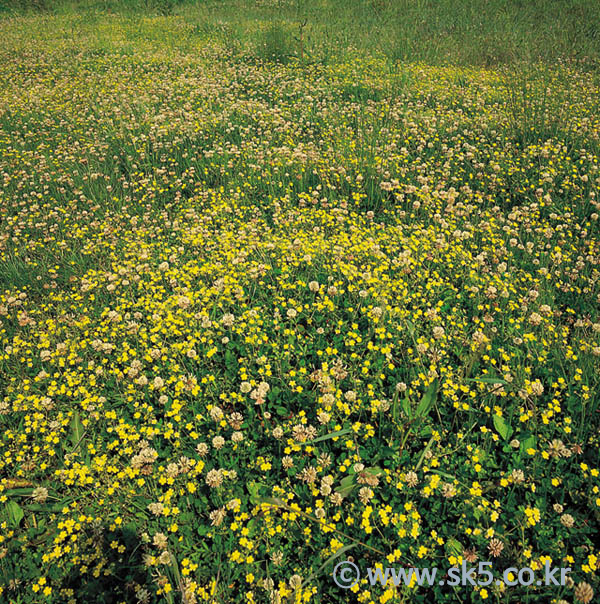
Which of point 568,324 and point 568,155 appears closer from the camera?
point 568,324

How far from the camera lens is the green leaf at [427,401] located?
9.59 ft

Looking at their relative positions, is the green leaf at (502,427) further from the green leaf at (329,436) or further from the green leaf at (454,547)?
the green leaf at (329,436)

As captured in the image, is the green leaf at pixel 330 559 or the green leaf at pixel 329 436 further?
the green leaf at pixel 329 436

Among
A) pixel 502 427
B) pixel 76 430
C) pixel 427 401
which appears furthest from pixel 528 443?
pixel 76 430

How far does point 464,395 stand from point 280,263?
224 centimetres

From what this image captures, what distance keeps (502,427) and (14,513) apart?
3.41 m

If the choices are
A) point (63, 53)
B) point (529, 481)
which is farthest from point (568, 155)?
point (63, 53)

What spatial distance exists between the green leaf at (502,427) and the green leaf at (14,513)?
3.32 metres

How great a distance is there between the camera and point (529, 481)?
263cm

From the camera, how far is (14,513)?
2646 mm

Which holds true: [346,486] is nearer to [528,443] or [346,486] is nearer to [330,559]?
[330,559]

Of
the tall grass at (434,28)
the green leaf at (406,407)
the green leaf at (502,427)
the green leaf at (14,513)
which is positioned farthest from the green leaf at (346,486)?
the tall grass at (434,28)

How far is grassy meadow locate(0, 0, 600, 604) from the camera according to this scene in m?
2.44

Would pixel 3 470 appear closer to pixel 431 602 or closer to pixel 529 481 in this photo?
pixel 431 602
